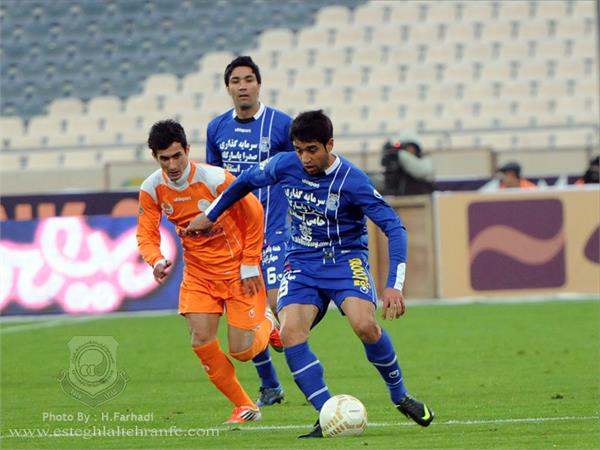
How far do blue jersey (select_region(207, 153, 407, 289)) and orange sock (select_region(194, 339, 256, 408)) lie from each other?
2.76 ft

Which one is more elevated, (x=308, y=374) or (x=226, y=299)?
(x=226, y=299)

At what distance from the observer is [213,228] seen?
8312 mm

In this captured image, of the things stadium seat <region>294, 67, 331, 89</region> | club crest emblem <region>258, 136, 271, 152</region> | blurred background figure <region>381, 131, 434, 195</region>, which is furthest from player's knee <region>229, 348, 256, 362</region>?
stadium seat <region>294, 67, 331, 89</region>

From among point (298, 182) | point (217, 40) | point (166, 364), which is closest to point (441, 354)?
point (166, 364)

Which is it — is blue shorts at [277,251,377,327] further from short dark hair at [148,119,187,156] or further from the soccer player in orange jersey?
short dark hair at [148,119,187,156]

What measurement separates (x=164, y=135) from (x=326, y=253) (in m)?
1.22

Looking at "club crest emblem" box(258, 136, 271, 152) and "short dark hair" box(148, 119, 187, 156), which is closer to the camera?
"short dark hair" box(148, 119, 187, 156)

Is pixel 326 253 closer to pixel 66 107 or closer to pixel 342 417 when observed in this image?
pixel 342 417

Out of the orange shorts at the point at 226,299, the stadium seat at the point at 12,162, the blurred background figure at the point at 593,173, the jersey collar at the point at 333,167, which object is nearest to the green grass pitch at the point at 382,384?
the orange shorts at the point at 226,299

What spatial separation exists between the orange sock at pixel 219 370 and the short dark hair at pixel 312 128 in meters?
1.56

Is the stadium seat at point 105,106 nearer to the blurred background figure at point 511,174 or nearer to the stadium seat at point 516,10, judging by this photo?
the stadium seat at point 516,10

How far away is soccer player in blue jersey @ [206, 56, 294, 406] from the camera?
9062mm

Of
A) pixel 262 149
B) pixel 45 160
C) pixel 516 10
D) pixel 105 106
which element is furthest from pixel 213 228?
pixel 516 10

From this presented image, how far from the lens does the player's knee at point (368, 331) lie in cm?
719
